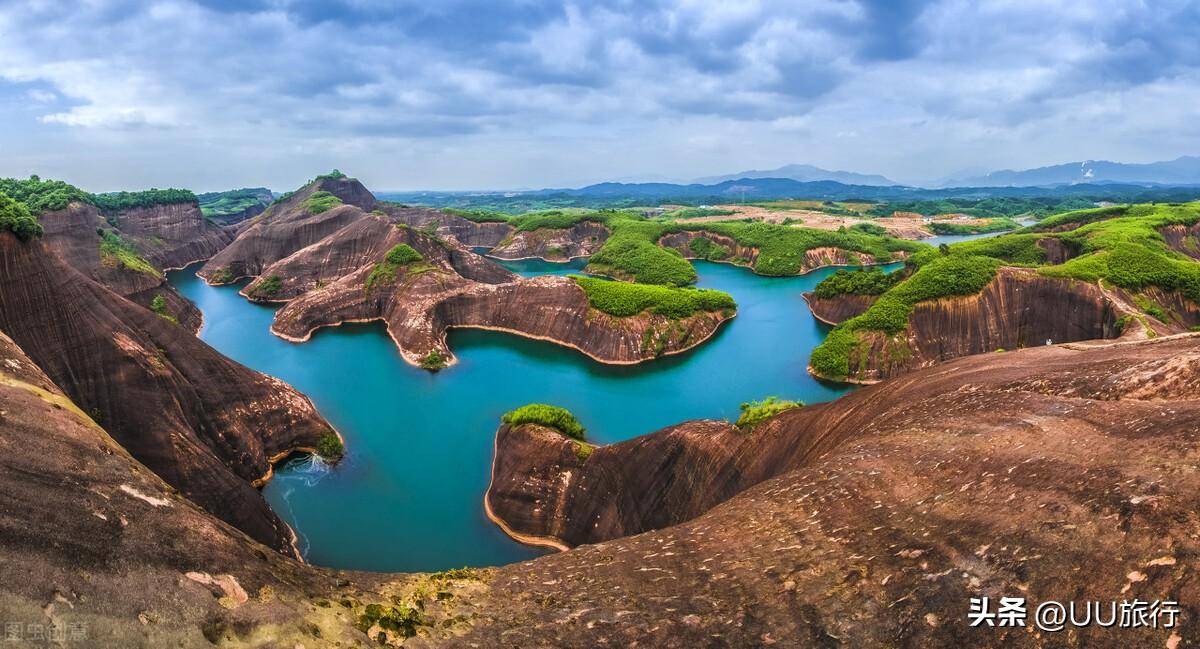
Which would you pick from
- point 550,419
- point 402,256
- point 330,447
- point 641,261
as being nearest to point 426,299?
point 402,256

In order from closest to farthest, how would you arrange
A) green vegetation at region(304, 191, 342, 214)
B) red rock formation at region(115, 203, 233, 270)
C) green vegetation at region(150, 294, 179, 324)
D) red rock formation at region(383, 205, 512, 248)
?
green vegetation at region(150, 294, 179, 324), red rock formation at region(115, 203, 233, 270), green vegetation at region(304, 191, 342, 214), red rock formation at region(383, 205, 512, 248)

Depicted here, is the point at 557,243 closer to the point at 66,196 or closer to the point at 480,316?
the point at 480,316

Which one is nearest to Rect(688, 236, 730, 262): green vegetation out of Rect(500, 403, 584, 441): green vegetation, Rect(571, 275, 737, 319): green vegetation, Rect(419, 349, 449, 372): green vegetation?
Rect(571, 275, 737, 319): green vegetation

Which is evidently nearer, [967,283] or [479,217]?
[967,283]

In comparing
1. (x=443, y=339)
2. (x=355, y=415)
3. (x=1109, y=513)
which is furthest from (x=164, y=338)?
(x=1109, y=513)

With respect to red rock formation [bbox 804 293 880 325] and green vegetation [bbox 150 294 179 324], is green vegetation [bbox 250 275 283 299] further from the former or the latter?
red rock formation [bbox 804 293 880 325]
